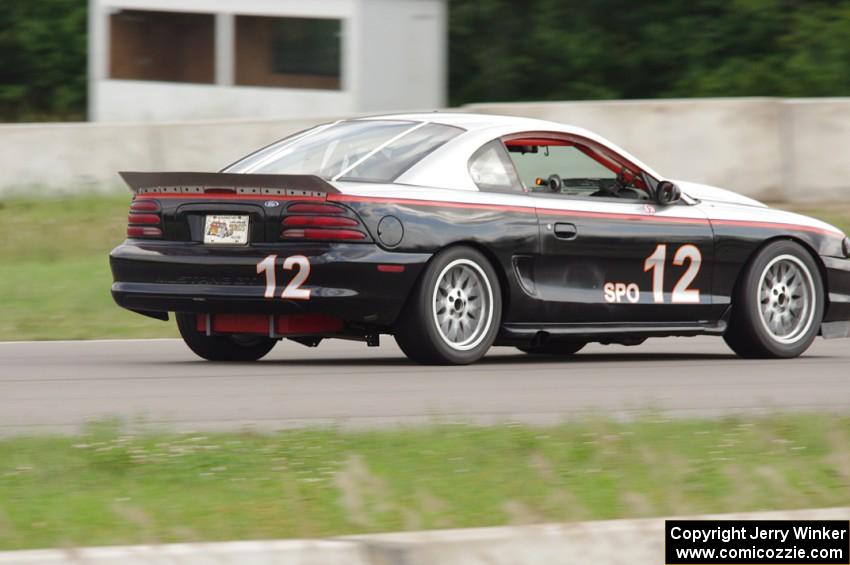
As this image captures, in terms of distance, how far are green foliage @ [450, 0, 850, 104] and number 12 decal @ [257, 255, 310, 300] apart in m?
21.9

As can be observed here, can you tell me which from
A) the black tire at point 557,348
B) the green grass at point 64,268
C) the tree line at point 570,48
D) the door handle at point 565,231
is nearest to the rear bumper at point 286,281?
the door handle at point 565,231

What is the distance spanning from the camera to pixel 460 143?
976 cm

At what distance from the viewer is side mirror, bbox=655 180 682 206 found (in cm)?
1035

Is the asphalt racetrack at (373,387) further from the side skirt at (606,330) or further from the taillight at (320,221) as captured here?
the taillight at (320,221)

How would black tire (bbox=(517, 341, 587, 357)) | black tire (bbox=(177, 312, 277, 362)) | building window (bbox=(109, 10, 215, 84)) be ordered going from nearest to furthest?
black tire (bbox=(177, 312, 277, 362)) < black tire (bbox=(517, 341, 587, 357)) < building window (bbox=(109, 10, 215, 84))

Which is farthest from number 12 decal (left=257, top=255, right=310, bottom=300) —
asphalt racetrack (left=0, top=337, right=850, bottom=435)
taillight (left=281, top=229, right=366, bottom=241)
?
asphalt racetrack (left=0, top=337, right=850, bottom=435)

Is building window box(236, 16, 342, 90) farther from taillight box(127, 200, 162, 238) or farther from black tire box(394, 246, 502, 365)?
black tire box(394, 246, 502, 365)

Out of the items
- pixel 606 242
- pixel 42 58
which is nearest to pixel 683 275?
pixel 606 242

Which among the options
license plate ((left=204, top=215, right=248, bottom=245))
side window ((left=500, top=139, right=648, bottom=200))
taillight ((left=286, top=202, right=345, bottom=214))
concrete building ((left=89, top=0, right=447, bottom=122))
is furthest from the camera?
concrete building ((left=89, top=0, right=447, bottom=122))

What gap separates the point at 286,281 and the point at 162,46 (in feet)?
63.0

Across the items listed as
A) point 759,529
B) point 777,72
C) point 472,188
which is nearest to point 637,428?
point 759,529

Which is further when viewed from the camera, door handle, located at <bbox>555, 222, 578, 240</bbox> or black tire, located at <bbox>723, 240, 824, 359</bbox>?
black tire, located at <bbox>723, 240, 824, 359</bbox>

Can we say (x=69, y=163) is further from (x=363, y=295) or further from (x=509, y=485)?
(x=509, y=485)

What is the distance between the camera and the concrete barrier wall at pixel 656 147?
1956 centimetres
